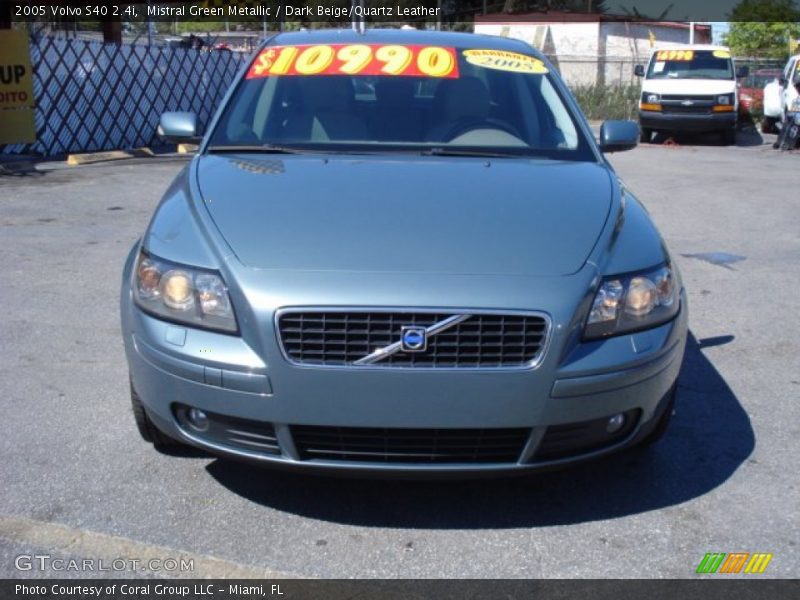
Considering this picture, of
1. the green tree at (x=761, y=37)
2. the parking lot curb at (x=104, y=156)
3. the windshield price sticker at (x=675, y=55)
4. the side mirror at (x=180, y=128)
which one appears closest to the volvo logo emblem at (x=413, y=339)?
the side mirror at (x=180, y=128)

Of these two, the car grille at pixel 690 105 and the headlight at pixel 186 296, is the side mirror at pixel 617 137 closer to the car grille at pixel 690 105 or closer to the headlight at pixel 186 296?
the headlight at pixel 186 296

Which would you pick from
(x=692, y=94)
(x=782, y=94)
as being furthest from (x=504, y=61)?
(x=782, y=94)

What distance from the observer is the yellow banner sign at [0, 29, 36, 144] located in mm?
14484

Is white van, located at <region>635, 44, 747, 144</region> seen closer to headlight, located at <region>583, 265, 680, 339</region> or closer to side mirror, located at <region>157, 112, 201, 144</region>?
side mirror, located at <region>157, 112, 201, 144</region>

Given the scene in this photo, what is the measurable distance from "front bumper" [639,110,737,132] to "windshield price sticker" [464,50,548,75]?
16711 mm

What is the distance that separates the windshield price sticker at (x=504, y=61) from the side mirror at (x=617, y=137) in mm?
443

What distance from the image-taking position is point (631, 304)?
326cm

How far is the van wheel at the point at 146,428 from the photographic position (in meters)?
3.70

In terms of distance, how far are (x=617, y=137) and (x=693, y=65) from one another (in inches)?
696

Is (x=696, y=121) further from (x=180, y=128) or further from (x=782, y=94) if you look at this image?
(x=180, y=128)
